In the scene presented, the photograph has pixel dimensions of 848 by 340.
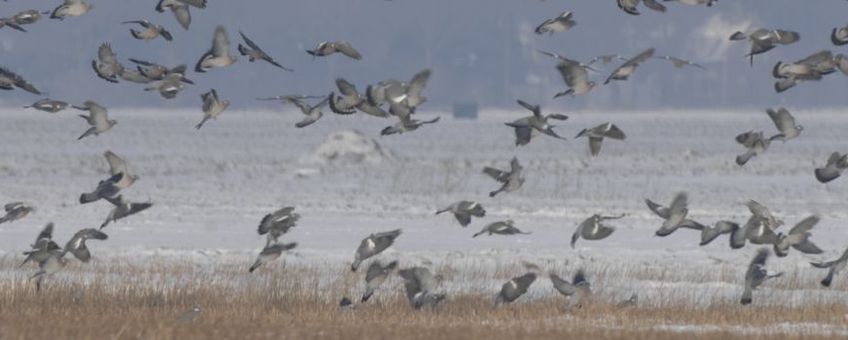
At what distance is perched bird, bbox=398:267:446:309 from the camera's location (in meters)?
17.0

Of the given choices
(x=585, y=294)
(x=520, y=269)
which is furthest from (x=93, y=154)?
→ (x=585, y=294)

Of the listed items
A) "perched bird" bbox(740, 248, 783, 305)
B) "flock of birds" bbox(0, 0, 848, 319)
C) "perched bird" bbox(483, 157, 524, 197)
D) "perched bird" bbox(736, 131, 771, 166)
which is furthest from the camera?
"perched bird" bbox(740, 248, 783, 305)

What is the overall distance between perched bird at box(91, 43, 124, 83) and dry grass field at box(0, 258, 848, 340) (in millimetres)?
2082

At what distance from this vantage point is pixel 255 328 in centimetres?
1457

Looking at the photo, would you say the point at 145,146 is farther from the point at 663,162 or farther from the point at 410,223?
the point at 410,223

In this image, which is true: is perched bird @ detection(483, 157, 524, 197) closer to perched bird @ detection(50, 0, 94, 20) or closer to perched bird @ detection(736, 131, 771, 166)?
perched bird @ detection(736, 131, 771, 166)

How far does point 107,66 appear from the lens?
53.4ft

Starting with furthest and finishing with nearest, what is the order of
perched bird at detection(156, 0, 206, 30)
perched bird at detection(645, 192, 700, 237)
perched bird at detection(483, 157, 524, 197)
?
perched bird at detection(645, 192, 700, 237)
perched bird at detection(483, 157, 524, 197)
perched bird at detection(156, 0, 206, 30)

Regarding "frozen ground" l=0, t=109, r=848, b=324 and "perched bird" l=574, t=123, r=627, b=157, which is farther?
"frozen ground" l=0, t=109, r=848, b=324

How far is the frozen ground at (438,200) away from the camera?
80.4 feet

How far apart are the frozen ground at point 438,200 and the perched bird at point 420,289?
103 inches

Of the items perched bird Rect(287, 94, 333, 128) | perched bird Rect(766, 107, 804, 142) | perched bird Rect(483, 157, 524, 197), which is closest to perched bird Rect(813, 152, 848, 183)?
perched bird Rect(766, 107, 804, 142)

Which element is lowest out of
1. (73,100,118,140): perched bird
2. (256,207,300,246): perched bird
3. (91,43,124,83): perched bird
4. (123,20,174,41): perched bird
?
(256,207,300,246): perched bird

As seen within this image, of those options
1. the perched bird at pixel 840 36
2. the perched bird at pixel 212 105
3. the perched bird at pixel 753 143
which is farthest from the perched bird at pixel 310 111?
the perched bird at pixel 840 36
